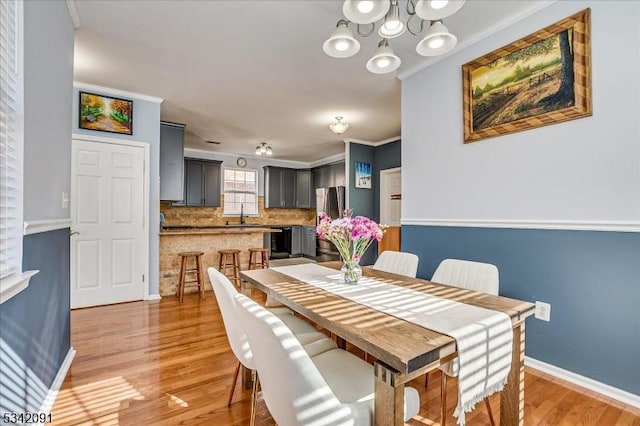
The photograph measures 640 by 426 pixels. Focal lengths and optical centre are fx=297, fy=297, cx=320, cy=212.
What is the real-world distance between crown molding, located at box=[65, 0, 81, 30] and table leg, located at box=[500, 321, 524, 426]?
3.49 meters

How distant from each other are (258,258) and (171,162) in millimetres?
1965

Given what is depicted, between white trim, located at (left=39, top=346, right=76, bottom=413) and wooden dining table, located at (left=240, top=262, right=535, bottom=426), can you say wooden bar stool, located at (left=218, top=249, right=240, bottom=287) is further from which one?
wooden dining table, located at (left=240, top=262, right=535, bottom=426)

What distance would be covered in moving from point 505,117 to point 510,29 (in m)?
0.69

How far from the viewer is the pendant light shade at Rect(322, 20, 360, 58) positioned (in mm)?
1716

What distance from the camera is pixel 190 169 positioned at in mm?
6305

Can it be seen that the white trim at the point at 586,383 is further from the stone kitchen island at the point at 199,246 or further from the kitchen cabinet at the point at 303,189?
the kitchen cabinet at the point at 303,189

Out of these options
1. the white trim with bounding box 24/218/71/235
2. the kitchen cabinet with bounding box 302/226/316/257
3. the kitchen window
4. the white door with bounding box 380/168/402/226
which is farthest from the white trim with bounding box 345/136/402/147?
the white trim with bounding box 24/218/71/235

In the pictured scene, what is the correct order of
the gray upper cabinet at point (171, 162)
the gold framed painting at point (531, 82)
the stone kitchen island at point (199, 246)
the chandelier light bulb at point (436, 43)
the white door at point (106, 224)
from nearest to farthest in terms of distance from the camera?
the chandelier light bulb at point (436, 43) < the gold framed painting at point (531, 82) < the white door at point (106, 224) < the stone kitchen island at point (199, 246) < the gray upper cabinet at point (171, 162)

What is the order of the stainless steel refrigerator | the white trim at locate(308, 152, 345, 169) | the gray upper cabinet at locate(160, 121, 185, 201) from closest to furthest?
the gray upper cabinet at locate(160, 121, 185, 201) → the stainless steel refrigerator → the white trim at locate(308, 152, 345, 169)

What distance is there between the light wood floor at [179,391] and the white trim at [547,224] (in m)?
1.04

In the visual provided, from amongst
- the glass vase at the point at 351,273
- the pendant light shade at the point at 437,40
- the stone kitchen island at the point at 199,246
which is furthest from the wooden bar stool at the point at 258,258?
the pendant light shade at the point at 437,40

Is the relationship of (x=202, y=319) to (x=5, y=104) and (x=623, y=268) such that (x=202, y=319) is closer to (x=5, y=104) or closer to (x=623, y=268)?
(x=5, y=104)

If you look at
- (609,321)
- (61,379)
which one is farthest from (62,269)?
(609,321)

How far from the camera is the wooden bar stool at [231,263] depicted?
4.29 meters
